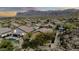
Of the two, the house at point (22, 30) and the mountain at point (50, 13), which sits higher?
the mountain at point (50, 13)

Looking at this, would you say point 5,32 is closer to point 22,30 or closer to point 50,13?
point 22,30

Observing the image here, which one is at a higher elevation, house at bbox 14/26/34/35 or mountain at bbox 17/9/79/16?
mountain at bbox 17/9/79/16

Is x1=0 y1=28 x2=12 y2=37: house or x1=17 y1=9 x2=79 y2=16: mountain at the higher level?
x1=17 y1=9 x2=79 y2=16: mountain

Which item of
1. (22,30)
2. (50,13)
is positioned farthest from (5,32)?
(50,13)

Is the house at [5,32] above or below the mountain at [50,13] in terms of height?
below

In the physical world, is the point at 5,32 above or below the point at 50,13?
below
